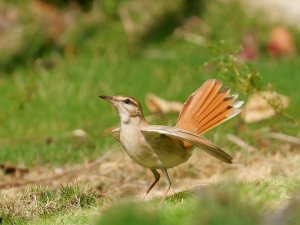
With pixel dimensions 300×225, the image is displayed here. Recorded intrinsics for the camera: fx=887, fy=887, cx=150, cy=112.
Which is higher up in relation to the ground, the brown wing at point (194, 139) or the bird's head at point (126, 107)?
the bird's head at point (126, 107)

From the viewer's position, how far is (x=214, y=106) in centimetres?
610

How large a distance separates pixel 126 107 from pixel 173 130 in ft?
1.51

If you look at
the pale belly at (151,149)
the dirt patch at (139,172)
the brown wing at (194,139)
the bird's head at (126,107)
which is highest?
the bird's head at (126,107)

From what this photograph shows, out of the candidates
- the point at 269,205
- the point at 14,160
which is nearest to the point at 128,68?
the point at 14,160

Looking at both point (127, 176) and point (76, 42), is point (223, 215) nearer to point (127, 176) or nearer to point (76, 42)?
point (127, 176)

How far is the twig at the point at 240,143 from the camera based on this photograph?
8.40 m

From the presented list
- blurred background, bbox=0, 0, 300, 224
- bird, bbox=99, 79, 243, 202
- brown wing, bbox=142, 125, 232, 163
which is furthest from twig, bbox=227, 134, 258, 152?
brown wing, bbox=142, 125, 232, 163

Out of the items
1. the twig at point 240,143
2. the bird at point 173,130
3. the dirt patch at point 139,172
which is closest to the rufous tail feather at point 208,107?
the bird at point 173,130

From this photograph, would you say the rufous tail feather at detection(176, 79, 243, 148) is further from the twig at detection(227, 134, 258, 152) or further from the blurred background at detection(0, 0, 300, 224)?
the twig at detection(227, 134, 258, 152)

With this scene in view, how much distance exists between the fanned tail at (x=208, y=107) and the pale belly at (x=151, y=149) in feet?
1.02

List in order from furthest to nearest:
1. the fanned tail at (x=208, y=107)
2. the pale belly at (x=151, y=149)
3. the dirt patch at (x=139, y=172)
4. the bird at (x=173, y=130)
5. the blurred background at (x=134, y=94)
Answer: the dirt patch at (x=139, y=172)
the fanned tail at (x=208, y=107)
the blurred background at (x=134, y=94)
the pale belly at (x=151, y=149)
the bird at (x=173, y=130)

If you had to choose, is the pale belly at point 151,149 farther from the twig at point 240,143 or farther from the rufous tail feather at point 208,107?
the twig at point 240,143

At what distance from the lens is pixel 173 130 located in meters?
5.59

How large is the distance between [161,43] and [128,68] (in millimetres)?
1147
